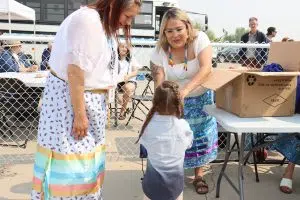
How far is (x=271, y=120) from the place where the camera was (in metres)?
2.41

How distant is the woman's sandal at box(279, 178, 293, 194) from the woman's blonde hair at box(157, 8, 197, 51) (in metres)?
1.49

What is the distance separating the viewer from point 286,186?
10.7 feet

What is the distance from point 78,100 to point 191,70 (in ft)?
4.02

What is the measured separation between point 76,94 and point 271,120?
1.27m

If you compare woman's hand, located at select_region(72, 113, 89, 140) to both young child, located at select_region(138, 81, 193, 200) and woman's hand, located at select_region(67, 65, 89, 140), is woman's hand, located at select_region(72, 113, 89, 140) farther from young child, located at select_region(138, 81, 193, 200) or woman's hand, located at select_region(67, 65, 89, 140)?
young child, located at select_region(138, 81, 193, 200)

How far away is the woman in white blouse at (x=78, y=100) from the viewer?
1.85 meters

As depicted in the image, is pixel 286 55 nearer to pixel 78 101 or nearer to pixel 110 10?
pixel 110 10

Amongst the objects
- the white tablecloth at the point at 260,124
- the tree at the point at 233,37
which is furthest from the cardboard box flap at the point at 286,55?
the tree at the point at 233,37

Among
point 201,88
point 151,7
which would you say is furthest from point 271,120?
point 151,7

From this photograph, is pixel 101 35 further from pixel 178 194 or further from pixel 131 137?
pixel 131 137

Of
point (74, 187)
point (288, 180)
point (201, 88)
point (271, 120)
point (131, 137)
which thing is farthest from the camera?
point (131, 137)

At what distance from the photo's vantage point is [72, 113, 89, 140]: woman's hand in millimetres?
1953

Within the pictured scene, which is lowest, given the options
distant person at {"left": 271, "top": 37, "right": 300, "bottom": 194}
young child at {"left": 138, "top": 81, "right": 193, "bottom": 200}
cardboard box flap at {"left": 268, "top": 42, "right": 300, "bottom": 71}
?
distant person at {"left": 271, "top": 37, "right": 300, "bottom": 194}

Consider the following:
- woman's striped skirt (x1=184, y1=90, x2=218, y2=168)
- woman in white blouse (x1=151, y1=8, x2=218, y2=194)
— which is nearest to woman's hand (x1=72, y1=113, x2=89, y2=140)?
woman in white blouse (x1=151, y1=8, x2=218, y2=194)
